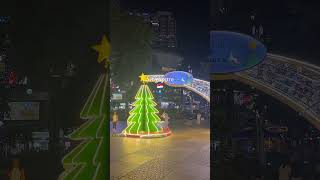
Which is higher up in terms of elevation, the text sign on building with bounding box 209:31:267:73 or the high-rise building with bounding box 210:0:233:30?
the high-rise building with bounding box 210:0:233:30

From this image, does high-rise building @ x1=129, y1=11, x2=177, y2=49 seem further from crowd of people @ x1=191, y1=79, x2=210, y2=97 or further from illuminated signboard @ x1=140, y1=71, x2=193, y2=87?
crowd of people @ x1=191, y1=79, x2=210, y2=97

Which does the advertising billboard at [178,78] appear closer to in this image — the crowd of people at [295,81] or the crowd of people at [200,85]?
the crowd of people at [200,85]

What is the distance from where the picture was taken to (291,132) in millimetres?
3246

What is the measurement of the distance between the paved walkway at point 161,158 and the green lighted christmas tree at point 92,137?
79.2 inches

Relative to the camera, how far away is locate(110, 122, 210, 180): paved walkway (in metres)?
5.67

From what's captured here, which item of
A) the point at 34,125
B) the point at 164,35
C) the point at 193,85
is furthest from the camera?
the point at 193,85

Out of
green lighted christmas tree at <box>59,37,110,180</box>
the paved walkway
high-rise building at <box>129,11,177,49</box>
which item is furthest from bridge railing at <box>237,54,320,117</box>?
high-rise building at <box>129,11,177,49</box>

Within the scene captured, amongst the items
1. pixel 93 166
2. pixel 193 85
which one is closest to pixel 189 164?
pixel 93 166

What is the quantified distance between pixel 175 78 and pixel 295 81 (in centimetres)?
1120

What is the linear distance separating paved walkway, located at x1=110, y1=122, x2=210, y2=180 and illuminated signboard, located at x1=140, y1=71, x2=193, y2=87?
3612mm

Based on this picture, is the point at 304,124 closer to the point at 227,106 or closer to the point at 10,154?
the point at 227,106

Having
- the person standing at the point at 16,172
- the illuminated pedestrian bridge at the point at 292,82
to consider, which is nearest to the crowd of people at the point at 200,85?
the illuminated pedestrian bridge at the point at 292,82

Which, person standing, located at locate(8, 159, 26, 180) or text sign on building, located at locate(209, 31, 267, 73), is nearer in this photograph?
text sign on building, located at locate(209, 31, 267, 73)

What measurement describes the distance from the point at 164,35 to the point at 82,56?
17.8 feet
